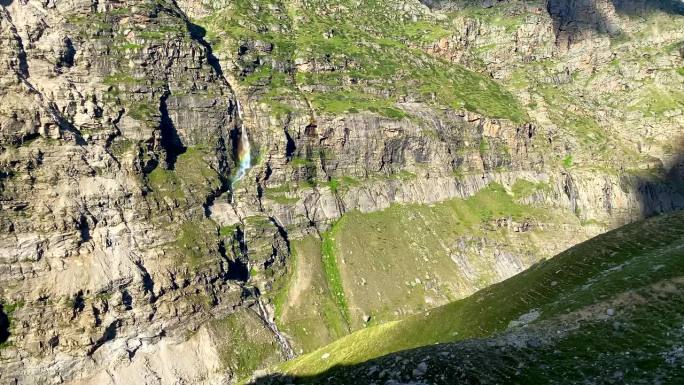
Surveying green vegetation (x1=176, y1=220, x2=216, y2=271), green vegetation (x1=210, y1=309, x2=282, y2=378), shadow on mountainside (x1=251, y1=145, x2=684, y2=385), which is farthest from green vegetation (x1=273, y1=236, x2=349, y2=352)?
shadow on mountainside (x1=251, y1=145, x2=684, y2=385)

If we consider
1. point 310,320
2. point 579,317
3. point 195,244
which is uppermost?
point 579,317

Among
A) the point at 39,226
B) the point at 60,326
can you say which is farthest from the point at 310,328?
the point at 39,226

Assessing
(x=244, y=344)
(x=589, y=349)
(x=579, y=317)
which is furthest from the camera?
(x=244, y=344)

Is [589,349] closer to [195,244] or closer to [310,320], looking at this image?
[310,320]

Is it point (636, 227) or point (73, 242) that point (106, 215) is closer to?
point (73, 242)

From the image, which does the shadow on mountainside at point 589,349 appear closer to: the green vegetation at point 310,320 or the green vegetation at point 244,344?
the green vegetation at point 244,344

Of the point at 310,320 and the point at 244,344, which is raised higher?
the point at 310,320

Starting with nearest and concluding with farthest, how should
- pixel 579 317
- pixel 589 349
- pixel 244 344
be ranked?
pixel 589 349 → pixel 579 317 → pixel 244 344

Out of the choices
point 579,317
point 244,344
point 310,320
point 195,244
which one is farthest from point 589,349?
point 195,244

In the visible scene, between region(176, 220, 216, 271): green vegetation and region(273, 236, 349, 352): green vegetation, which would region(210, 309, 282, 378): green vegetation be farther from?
region(176, 220, 216, 271): green vegetation
